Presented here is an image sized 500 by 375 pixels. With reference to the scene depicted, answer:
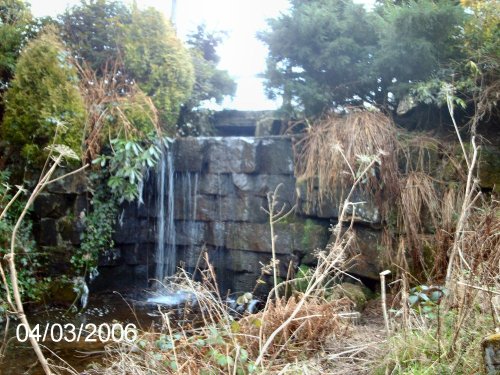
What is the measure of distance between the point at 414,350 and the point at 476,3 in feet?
12.1

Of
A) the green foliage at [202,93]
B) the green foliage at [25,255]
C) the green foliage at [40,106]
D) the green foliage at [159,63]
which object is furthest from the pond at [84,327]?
the green foliage at [202,93]

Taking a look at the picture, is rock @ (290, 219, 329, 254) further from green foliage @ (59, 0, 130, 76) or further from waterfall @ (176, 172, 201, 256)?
green foliage @ (59, 0, 130, 76)

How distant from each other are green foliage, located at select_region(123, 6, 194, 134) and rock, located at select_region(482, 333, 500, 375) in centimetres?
481

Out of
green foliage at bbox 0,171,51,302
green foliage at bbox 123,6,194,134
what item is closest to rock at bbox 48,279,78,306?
green foliage at bbox 0,171,51,302

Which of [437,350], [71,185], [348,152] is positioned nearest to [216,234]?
[71,185]

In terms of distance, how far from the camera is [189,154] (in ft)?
18.2

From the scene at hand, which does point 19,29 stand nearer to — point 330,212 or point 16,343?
point 16,343

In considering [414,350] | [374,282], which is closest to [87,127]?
[374,282]

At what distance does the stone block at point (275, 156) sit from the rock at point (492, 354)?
3517 millimetres

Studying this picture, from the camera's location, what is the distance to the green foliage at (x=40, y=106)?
466 cm

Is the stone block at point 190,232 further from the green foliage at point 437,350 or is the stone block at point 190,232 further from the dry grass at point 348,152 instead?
the green foliage at point 437,350

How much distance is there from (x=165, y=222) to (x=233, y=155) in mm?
1311

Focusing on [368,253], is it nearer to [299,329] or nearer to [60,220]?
[299,329]

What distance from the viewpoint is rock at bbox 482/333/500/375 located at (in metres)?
1.54
